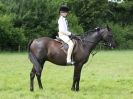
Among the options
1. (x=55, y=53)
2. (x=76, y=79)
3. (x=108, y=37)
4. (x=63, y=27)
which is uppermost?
(x=63, y=27)

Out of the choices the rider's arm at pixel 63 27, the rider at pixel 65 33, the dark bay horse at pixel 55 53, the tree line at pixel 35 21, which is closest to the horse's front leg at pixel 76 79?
the dark bay horse at pixel 55 53

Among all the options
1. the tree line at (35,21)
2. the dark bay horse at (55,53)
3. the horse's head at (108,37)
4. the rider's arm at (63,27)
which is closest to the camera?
the rider's arm at (63,27)

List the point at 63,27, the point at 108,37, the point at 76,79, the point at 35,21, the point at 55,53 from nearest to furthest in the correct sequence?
the point at 63,27 → the point at 55,53 → the point at 76,79 → the point at 108,37 → the point at 35,21

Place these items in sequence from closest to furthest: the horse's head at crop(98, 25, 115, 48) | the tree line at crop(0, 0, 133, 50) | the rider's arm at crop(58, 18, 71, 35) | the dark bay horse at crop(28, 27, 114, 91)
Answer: the rider's arm at crop(58, 18, 71, 35)
the dark bay horse at crop(28, 27, 114, 91)
the horse's head at crop(98, 25, 115, 48)
the tree line at crop(0, 0, 133, 50)

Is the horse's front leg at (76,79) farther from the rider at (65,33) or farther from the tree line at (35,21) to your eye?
the tree line at (35,21)

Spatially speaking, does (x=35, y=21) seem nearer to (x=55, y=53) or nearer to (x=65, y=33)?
(x=55, y=53)

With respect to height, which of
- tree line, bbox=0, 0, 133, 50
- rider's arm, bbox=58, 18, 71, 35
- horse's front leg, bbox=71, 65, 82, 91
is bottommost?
tree line, bbox=0, 0, 133, 50

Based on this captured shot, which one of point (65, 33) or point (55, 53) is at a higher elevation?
point (65, 33)

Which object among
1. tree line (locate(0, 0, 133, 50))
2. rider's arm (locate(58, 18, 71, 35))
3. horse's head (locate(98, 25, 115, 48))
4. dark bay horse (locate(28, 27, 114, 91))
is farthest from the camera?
tree line (locate(0, 0, 133, 50))

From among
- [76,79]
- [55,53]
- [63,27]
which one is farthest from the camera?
[76,79]

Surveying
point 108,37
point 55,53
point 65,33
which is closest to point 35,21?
point 108,37

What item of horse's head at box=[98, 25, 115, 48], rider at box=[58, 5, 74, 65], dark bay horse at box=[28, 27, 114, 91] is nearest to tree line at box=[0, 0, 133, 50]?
dark bay horse at box=[28, 27, 114, 91]

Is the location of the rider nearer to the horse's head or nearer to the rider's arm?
the rider's arm

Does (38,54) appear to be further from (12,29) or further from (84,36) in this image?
(12,29)
